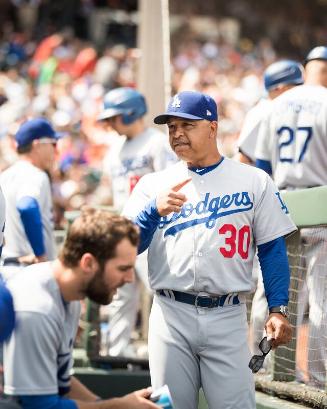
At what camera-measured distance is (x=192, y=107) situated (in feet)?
16.8

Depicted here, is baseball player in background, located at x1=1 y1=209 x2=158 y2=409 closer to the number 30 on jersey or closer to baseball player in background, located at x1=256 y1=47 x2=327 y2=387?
the number 30 on jersey

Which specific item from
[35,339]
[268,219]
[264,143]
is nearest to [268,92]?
[264,143]

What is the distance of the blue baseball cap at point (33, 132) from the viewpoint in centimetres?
780

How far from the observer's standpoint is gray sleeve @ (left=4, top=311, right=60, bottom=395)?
3.74 m

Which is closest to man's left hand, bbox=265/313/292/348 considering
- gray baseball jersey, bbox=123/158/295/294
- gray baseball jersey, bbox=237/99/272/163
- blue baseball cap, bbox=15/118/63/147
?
gray baseball jersey, bbox=123/158/295/294

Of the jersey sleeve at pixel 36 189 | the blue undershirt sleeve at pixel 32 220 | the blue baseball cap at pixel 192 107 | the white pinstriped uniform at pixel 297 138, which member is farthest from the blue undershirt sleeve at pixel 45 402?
the jersey sleeve at pixel 36 189

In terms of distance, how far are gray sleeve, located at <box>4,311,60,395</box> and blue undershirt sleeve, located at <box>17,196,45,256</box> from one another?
12.3ft

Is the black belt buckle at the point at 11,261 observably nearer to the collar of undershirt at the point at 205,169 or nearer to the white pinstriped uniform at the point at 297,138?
the white pinstriped uniform at the point at 297,138

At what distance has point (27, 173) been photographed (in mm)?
7645

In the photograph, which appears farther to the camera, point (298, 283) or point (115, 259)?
point (298, 283)

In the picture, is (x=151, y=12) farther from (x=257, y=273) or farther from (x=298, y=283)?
(x=298, y=283)

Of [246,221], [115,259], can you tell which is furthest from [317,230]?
[115,259]

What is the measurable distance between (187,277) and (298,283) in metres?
1.24

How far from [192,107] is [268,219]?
0.62 meters
